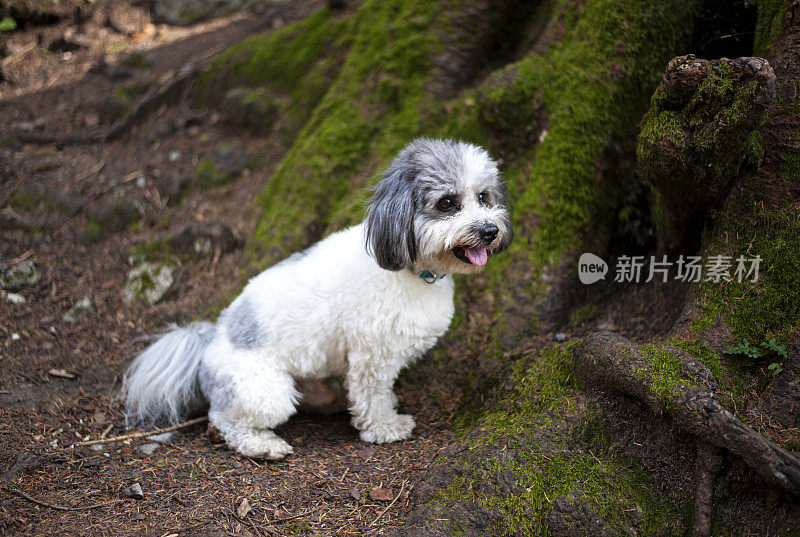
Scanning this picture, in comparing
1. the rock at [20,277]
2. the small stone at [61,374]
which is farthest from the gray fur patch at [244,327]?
the rock at [20,277]

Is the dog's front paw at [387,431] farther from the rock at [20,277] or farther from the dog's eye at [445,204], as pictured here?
the rock at [20,277]

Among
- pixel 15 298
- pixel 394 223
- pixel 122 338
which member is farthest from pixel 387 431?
pixel 15 298

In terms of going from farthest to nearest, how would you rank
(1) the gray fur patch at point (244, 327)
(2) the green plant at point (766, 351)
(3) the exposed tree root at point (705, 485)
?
1. (1) the gray fur patch at point (244, 327)
2. (2) the green plant at point (766, 351)
3. (3) the exposed tree root at point (705, 485)

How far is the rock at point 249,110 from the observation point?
7656 millimetres

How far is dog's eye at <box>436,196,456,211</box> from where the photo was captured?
3852mm

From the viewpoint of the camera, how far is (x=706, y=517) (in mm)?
3090

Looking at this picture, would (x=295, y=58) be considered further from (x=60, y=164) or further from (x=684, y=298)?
(x=684, y=298)

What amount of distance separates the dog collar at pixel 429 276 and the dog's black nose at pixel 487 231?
547 mm

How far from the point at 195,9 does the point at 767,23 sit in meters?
10.2

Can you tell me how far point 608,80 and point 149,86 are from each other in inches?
273

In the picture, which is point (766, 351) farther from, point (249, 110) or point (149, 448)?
point (249, 110)

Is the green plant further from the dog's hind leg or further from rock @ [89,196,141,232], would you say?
rock @ [89,196,141,232]

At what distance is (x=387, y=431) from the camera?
4.40m

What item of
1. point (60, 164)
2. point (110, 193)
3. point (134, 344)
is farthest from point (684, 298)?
point (60, 164)
